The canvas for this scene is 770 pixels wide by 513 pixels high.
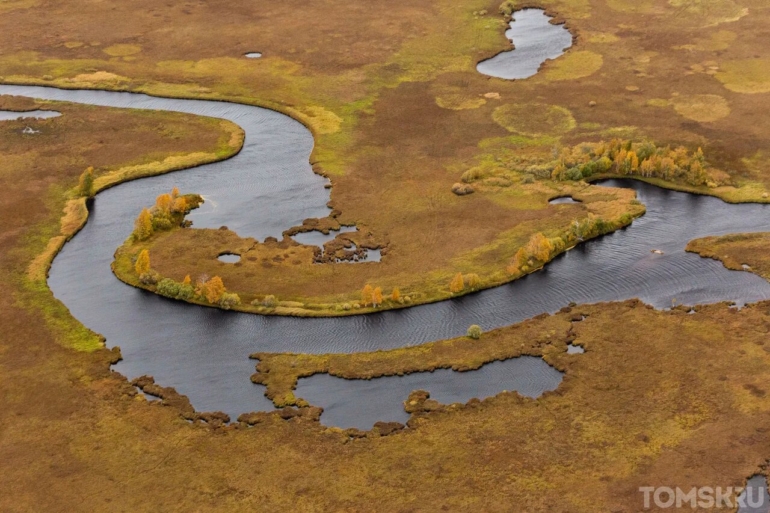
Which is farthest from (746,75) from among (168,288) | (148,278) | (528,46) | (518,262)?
(148,278)

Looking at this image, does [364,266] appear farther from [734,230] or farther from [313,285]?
[734,230]

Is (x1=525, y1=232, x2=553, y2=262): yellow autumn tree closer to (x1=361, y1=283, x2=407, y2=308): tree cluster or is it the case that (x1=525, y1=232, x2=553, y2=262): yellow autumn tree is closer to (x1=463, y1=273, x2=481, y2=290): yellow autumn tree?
(x1=463, y1=273, x2=481, y2=290): yellow autumn tree

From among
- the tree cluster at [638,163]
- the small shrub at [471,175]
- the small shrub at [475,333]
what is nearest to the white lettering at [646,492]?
the small shrub at [475,333]

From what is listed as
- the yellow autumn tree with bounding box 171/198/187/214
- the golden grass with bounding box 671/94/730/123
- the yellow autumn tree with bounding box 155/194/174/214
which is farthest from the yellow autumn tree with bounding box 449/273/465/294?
the golden grass with bounding box 671/94/730/123

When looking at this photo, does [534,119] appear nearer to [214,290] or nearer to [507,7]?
[507,7]

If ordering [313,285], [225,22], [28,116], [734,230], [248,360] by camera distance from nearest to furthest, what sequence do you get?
[248,360], [313,285], [734,230], [28,116], [225,22]

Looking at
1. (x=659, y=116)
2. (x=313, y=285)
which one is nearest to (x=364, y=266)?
(x=313, y=285)

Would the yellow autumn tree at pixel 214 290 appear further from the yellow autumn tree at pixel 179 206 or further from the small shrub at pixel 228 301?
the yellow autumn tree at pixel 179 206
